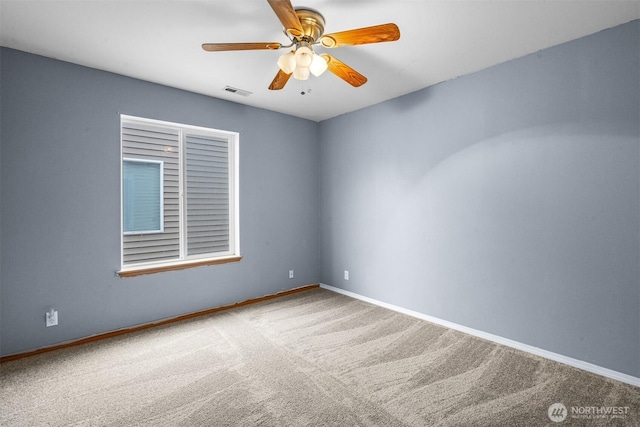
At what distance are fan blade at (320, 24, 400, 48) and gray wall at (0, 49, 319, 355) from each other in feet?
7.31

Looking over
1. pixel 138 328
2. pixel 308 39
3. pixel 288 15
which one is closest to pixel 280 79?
pixel 308 39

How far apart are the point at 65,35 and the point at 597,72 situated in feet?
13.1

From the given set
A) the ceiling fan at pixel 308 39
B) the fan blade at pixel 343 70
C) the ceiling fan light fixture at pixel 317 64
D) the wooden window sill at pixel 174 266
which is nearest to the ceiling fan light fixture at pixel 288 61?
the ceiling fan at pixel 308 39

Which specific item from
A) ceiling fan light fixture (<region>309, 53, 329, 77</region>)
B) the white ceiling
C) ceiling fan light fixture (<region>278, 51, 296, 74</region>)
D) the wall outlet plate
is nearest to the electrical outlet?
the wall outlet plate

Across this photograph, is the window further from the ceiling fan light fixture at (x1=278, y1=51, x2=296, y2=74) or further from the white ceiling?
the ceiling fan light fixture at (x1=278, y1=51, x2=296, y2=74)

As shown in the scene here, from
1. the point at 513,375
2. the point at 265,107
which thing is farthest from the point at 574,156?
the point at 265,107

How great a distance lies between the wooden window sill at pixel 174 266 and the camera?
3.09 m

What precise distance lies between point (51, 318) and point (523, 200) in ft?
13.8

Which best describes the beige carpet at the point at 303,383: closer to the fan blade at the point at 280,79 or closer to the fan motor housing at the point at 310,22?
the fan blade at the point at 280,79

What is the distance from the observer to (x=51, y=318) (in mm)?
2686

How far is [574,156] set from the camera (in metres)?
2.41

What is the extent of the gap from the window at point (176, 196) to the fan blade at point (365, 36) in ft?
7.46

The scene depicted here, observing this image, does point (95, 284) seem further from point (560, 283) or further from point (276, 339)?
point (560, 283)

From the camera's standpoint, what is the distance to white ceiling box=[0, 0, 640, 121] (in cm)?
201
